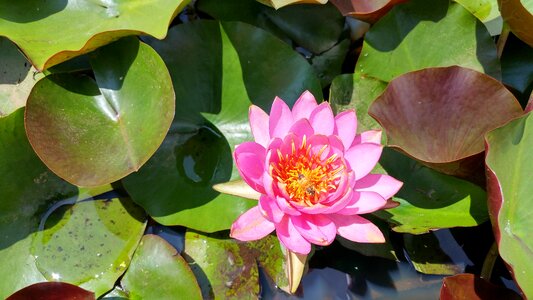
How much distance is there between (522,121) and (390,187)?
1.41 ft

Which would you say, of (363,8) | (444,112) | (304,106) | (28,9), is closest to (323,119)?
(304,106)

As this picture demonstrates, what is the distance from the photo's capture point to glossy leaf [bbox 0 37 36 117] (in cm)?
172

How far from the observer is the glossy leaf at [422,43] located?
69.7 inches

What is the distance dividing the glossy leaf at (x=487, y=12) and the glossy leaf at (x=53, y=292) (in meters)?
1.56

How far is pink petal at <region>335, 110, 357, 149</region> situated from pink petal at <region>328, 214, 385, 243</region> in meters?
0.20

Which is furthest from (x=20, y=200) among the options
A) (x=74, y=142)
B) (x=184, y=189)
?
(x=184, y=189)

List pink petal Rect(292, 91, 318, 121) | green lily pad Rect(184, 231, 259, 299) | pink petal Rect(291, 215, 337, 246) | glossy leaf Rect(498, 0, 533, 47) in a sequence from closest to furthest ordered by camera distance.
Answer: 1. pink petal Rect(291, 215, 337, 246)
2. pink petal Rect(292, 91, 318, 121)
3. glossy leaf Rect(498, 0, 533, 47)
4. green lily pad Rect(184, 231, 259, 299)

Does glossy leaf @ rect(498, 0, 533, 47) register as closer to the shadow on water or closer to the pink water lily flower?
the pink water lily flower

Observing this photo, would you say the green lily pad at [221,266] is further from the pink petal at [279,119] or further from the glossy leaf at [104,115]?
the pink petal at [279,119]

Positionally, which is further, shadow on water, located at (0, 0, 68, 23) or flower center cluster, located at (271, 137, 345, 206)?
shadow on water, located at (0, 0, 68, 23)

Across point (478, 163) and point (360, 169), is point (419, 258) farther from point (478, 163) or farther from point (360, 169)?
point (360, 169)

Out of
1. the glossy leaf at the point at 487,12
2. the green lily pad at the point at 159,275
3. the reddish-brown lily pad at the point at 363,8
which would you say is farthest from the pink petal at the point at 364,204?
the glossy leaf at the point at 487,12

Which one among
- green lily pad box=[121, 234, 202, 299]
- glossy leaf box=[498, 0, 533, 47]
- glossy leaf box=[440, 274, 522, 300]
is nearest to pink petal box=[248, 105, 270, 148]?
green lily pad box=[121, 234, 202, 299]

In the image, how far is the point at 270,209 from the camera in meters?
1.35
